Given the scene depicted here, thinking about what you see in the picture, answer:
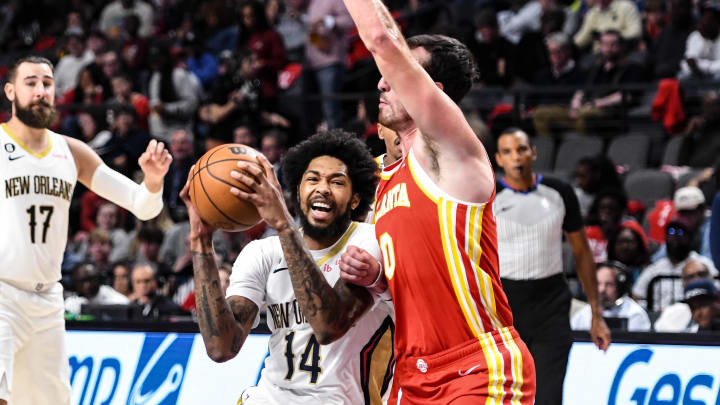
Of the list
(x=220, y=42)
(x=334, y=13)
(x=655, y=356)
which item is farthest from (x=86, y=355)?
(x=220, y=42)

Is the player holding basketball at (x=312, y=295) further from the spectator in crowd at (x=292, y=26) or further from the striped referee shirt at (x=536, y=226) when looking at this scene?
the spectator in crowd at (x=292, y=26)

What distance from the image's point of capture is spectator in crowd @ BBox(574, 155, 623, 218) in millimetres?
10797

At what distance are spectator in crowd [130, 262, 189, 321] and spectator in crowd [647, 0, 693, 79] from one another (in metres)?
6.05

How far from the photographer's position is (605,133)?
12617 millimetres

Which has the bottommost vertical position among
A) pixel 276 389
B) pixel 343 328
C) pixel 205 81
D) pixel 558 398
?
pixel 558 398

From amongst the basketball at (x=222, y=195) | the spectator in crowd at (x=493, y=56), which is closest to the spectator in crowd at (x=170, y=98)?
the spectator in crowd at (x=493, y=56)

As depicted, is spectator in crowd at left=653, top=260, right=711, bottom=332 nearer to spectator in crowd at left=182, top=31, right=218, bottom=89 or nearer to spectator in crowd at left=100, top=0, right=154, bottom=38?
spectator in crowd at left=182, top=31, right=218, bottom=89

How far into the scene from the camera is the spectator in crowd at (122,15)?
17.2 meters

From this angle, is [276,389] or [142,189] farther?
[142,189]

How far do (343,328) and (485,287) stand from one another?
0.59 m

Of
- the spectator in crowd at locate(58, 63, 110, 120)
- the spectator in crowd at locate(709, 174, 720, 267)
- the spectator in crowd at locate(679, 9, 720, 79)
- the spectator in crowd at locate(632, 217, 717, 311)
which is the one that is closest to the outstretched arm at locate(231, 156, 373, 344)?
the spectator in crowd at locate(709, 174, 720, 267)

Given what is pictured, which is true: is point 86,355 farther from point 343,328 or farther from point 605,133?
point 605,133

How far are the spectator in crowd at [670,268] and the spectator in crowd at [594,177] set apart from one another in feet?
5.22

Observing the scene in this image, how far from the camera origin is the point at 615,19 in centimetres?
1298
